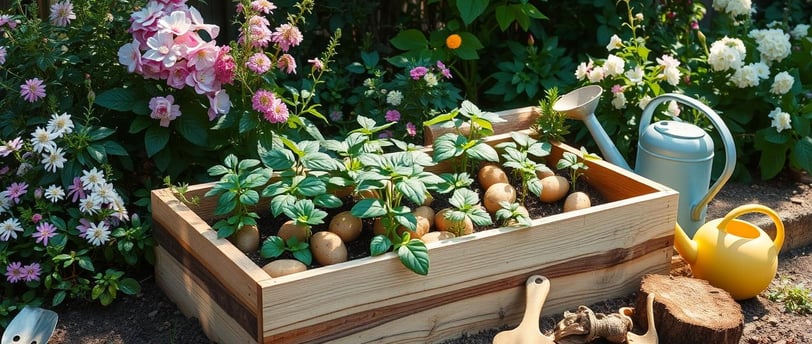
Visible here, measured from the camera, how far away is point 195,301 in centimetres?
270

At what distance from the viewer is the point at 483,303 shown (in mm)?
2668

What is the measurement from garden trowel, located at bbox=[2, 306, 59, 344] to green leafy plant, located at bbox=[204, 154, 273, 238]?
0.53m

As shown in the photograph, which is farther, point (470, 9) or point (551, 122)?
point (470, 9)

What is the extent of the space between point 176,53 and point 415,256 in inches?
37.4

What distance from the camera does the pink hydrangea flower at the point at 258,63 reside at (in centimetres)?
283

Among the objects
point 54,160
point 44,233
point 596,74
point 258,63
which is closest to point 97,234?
point 44,233

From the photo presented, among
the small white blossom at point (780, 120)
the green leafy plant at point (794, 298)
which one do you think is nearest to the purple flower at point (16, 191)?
the green leafy plant at point (794, 298)

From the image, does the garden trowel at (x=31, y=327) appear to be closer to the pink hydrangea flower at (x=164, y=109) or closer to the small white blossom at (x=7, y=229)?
the small white blossom at (x=7, y=229)

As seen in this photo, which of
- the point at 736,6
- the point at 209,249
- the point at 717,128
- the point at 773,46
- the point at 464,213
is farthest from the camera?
the point at 736,6

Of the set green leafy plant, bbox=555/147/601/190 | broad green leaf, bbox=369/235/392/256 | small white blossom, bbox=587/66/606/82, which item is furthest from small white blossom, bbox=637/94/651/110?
broad green leaf, bbox=369/235/392/256

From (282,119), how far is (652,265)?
1.27m

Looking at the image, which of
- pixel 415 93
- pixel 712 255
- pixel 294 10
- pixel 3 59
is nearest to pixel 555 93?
pixel 415 93

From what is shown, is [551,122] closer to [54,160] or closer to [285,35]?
[285,35]

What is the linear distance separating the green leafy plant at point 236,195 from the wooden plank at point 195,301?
0.65 feet
